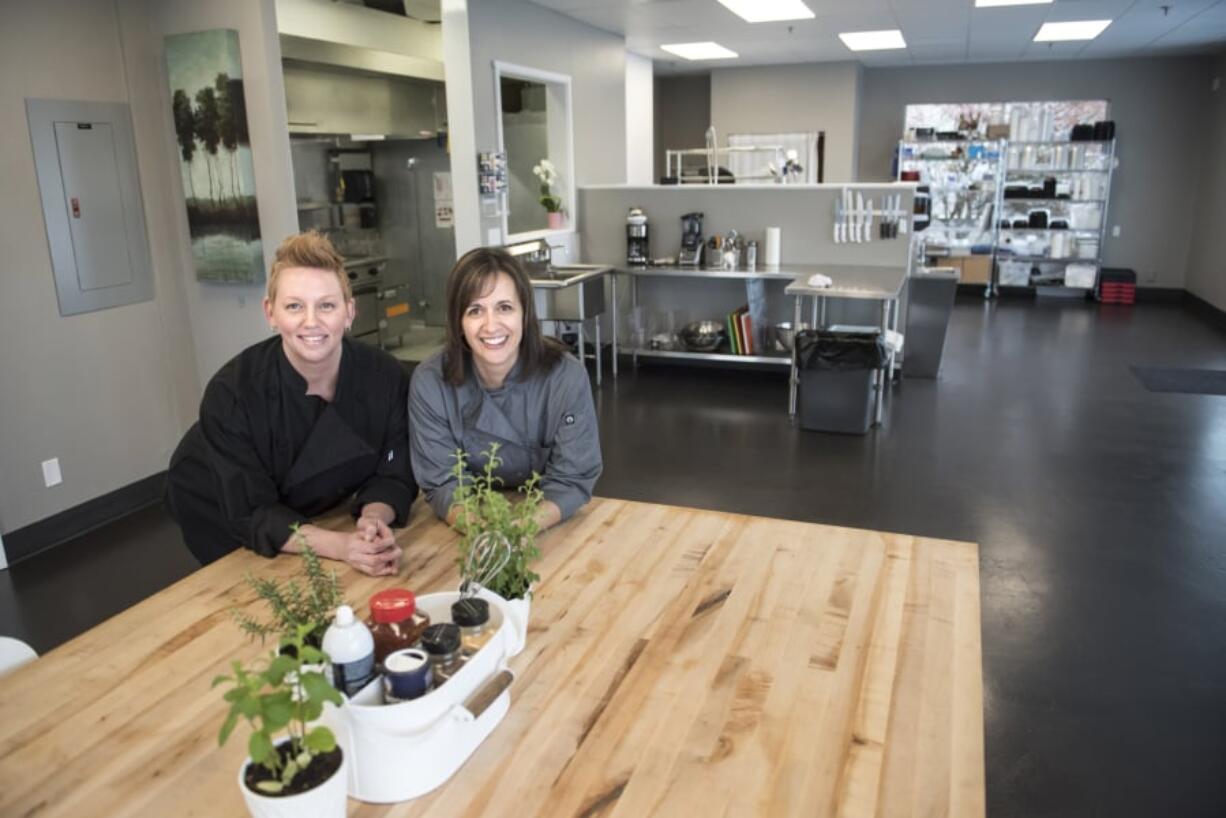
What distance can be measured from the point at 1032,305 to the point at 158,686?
1066 cm

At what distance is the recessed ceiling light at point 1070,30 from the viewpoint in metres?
7.71

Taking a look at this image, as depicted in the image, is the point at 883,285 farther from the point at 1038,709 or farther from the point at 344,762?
the point at 344,762

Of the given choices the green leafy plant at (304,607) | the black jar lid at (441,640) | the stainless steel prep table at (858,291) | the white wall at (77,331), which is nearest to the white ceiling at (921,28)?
the stainless steel prep table at (858,291)

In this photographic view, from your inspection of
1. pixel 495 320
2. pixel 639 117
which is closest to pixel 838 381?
pixel 495 320

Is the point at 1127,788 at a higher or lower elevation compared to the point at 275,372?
lower

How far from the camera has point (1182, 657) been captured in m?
2.86

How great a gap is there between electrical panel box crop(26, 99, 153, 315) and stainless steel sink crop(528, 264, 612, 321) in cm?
264

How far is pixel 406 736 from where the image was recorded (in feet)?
3.44

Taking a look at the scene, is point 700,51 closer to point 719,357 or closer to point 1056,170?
point 719,357

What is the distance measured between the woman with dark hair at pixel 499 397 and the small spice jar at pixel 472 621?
2.21ft

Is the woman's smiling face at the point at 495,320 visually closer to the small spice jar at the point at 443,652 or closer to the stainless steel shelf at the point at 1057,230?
the small spice jar at the point at 443,652

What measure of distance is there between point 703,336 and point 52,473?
446 centimetres

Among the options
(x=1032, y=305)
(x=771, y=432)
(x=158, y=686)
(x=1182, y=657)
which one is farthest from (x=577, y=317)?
(x=1032, y=305)

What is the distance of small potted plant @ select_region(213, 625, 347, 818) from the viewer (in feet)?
2.89
